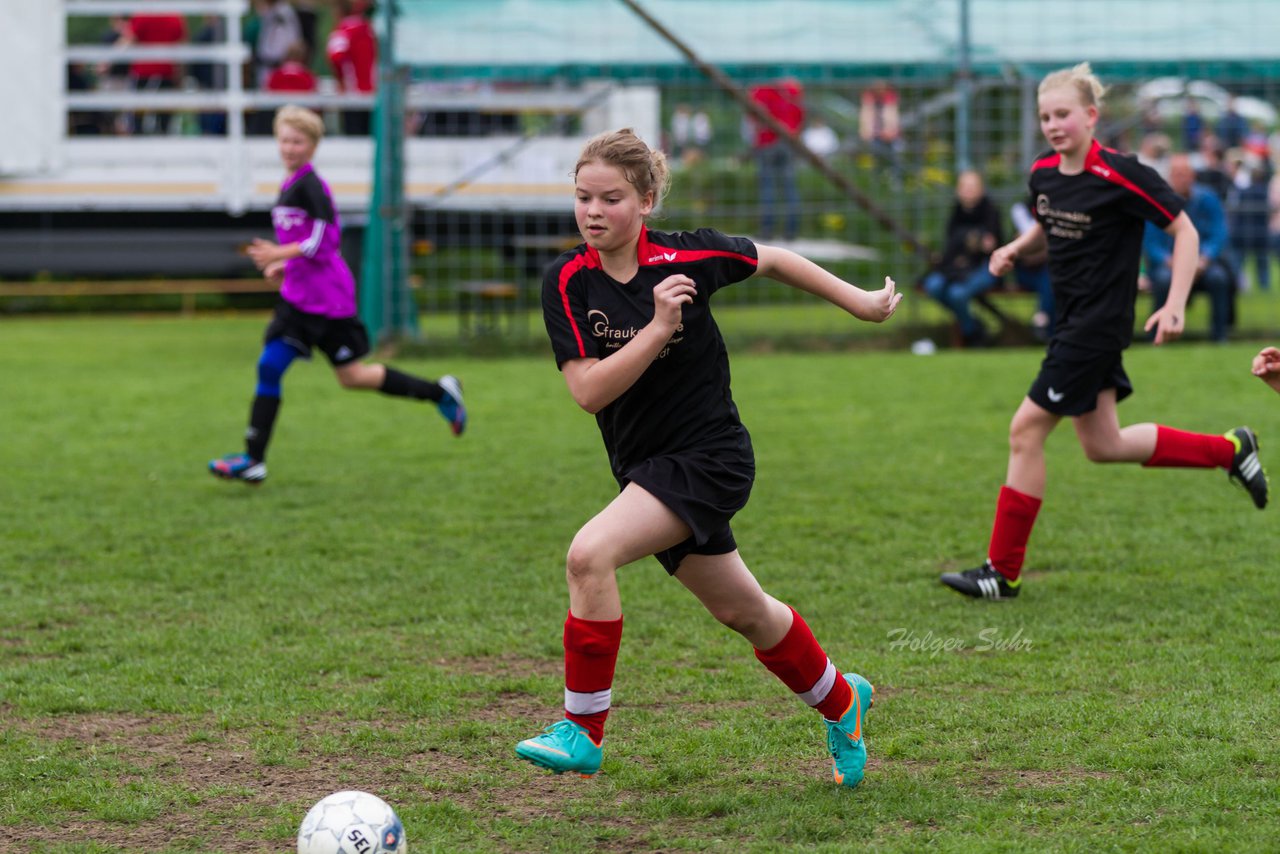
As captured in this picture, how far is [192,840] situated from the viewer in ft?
12.0

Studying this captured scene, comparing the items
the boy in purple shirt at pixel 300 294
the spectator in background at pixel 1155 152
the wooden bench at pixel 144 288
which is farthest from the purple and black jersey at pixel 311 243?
the wooden bench at pixel 144 288

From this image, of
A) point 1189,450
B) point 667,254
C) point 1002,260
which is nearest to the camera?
point 667,254

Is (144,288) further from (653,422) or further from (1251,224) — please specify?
(653,422)

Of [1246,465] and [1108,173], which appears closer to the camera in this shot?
[1108,173]

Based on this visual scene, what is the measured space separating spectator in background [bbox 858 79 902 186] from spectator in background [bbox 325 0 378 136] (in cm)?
530

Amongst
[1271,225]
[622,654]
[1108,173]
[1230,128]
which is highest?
[1230,128]

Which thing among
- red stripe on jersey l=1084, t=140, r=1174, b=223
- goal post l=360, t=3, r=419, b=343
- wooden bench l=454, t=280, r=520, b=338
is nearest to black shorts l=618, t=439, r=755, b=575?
red stripe on jersey l=1084, t=140, r=1174, b=223

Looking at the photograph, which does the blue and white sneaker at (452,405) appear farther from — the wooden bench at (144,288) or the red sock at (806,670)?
the wooden bench at (144,288)

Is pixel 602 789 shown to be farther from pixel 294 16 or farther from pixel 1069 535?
pixel 294 16

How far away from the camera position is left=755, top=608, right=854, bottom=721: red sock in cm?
398

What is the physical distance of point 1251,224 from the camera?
16703mm

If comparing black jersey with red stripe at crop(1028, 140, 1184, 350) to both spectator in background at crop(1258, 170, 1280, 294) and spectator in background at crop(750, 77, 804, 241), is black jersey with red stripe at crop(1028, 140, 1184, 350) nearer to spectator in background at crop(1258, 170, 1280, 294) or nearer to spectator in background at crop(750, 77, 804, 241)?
spectator in background at crop(750, 77, 804, 241)

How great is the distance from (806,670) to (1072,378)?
8.02 feet

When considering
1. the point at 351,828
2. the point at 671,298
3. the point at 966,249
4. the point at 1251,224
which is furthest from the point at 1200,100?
the point at 351,828
